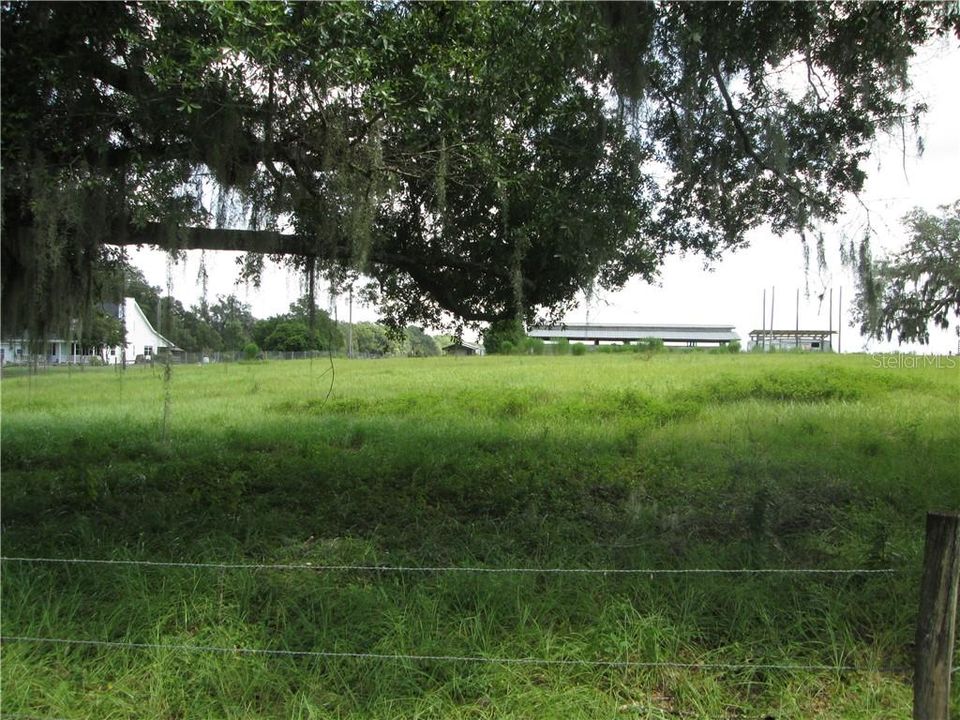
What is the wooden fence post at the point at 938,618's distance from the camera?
8.18 ft

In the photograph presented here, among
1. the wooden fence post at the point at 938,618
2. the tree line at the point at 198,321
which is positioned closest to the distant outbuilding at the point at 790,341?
the tree line at the point at 198,321

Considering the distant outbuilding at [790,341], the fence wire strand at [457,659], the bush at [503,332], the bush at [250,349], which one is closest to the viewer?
the fence wire strand at [457,659]

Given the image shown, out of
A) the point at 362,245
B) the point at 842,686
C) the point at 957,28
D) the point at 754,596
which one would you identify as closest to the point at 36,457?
the point at 362,245

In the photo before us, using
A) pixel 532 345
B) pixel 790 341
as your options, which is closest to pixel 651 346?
pixel 790 341

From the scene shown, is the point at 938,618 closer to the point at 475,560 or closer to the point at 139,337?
the point at 475,560

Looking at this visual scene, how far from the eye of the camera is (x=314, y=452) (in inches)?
320

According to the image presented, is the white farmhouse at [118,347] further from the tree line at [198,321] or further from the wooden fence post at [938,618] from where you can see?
the wooden fence post at [938,618]

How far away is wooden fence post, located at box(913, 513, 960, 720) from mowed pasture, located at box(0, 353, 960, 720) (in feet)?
2.66

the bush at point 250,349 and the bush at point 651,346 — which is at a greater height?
the bush at point 651,346

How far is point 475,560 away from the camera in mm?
4875

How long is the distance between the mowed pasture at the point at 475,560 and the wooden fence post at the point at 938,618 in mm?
810

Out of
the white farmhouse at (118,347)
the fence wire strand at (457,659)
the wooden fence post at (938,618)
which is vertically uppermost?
the white farmhouse at (118,347)

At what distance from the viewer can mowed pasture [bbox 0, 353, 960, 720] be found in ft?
11.2

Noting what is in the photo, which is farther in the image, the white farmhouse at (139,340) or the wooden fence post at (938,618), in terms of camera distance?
the white farmhouse at (139,340)
